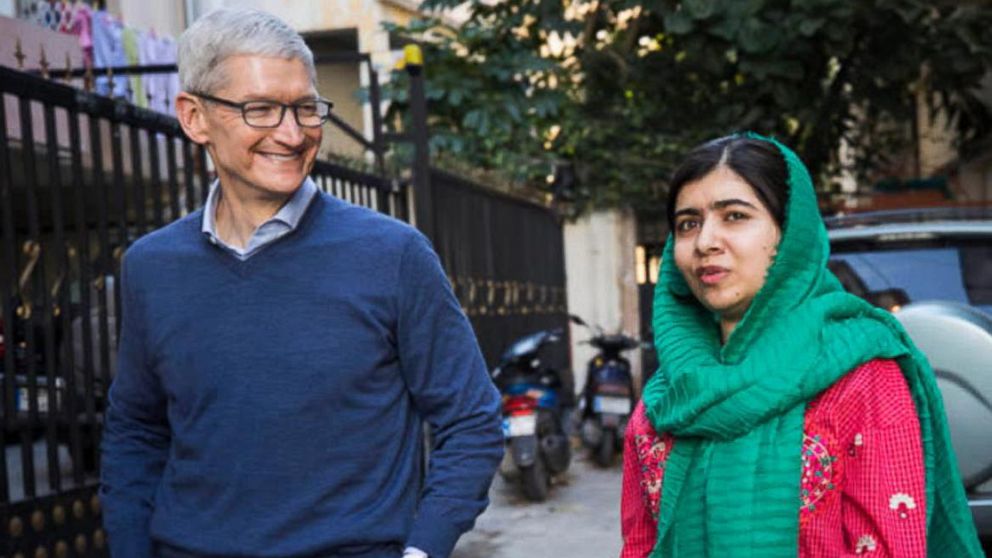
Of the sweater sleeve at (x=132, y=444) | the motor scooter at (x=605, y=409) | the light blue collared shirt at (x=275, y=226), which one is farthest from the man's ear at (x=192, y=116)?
the motor scooter at (x=605, y=409)

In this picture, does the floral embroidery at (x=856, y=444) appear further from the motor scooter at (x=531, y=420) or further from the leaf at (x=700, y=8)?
the leaf at (x=700, y=8)

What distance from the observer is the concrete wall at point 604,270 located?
17250 millimetres

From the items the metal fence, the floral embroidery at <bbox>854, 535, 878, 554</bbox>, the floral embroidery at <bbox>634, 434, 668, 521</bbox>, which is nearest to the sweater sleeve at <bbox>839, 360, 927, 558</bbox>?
the floral embroidery at <bbox>854, 535, 878, 554</bbox>

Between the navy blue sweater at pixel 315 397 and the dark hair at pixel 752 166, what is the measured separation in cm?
56

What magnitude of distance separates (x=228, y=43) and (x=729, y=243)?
96 centimetres

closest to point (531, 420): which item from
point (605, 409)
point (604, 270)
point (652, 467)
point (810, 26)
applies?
point (605, 409)

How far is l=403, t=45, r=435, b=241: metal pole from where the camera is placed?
7.99 meters

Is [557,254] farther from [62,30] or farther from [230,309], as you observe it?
[230,309]

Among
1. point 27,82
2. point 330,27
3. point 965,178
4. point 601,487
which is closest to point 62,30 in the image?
point 601,487

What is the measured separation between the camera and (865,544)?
2.25m

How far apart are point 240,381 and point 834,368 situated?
3.32 ft

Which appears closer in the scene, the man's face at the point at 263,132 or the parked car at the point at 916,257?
the man's face at the point at 263,132

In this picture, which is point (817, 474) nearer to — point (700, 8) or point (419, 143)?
point (419, 143)

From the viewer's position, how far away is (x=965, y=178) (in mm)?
20031
